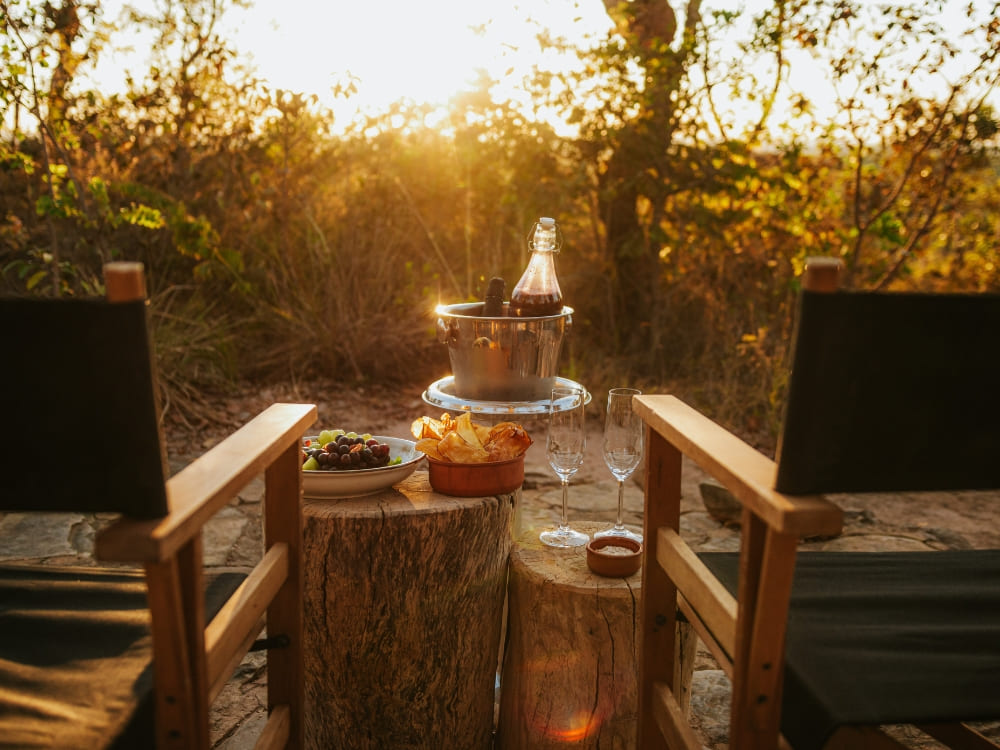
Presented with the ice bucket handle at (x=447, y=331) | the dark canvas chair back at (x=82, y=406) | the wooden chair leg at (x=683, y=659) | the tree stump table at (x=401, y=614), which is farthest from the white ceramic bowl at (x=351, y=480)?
the dark canvas chair back at (x=82, y=406)

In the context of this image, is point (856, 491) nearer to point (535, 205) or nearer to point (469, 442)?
point (469, 442)

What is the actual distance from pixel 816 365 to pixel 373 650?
1.21 metres

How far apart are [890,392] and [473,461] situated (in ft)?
3.28

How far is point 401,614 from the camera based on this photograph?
1.80 metres

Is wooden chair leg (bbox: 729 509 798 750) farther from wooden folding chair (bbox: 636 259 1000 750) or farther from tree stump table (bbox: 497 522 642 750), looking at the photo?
tree stump table (bbox: 497 522 642 750)

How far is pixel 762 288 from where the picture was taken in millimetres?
5320

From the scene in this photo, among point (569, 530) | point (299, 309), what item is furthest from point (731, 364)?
point (569, 530)

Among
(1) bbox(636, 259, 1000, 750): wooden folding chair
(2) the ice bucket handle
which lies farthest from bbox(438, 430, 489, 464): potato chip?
(1) bbox(636, 259, 1000, 750): wooden folding chair

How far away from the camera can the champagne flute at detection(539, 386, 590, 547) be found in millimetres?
1908

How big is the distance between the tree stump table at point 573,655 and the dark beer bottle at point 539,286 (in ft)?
2.53

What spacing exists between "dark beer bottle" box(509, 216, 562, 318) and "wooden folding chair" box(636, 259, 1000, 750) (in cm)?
114

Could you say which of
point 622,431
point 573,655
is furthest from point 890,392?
point 573,655

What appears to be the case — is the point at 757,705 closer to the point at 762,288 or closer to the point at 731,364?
the point at 731,364

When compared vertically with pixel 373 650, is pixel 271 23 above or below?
above
